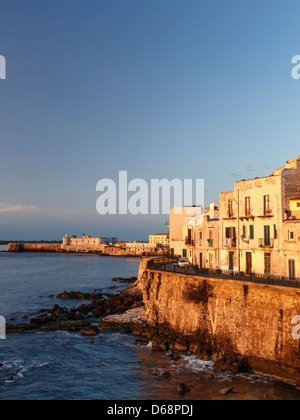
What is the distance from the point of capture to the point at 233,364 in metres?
21.6

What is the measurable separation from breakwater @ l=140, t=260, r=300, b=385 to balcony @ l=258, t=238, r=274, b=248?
18.8 ft

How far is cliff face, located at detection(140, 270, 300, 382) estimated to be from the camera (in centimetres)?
2028

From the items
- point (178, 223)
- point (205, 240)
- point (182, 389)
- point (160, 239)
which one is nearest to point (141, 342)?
point (182, 389)

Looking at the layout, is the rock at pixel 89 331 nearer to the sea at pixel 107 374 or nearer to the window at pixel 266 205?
the sea at pixel 107 374

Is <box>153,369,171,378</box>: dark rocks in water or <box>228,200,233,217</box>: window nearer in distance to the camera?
<box>153,369,171,378</box>: dark rocks in water

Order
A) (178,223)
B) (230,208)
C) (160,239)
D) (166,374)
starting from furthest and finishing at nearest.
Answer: (160,239) → (178,223) → (230,208) → (166,374)

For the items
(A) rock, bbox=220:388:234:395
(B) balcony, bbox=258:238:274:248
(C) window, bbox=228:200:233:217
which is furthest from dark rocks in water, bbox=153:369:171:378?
(C) window, bbox=228:200:233:217

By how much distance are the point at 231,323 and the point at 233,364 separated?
303 cm

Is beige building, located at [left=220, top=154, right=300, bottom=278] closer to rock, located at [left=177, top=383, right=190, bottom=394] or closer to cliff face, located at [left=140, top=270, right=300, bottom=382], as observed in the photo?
cliff face, located at [left=140, top=270, right=300, bottom=382]

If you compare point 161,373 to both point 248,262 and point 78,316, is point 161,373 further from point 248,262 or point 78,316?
point 78,316

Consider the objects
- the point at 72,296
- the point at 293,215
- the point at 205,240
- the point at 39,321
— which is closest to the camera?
the point at 293,215
